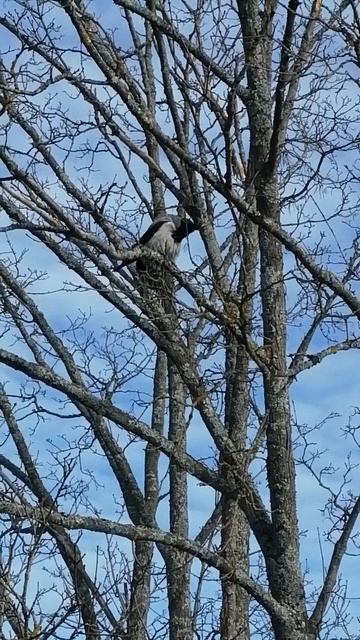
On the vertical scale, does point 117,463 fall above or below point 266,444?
above

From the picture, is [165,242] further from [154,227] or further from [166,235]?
[154,227]

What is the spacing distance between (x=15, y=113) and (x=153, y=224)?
2.11 m

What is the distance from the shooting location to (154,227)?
9.14 m

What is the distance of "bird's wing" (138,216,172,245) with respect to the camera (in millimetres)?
8781

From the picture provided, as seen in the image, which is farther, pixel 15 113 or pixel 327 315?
pixel 15 113

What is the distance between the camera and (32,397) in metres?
8.94

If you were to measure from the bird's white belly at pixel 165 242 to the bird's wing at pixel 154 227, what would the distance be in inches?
1.9

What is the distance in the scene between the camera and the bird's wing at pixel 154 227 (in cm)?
878

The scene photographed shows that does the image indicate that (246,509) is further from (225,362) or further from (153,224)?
(153,224)

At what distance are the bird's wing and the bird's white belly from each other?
5 cm

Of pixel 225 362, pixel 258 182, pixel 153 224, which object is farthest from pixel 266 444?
pixel 153 224

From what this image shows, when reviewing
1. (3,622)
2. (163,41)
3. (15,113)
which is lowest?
(3,622)

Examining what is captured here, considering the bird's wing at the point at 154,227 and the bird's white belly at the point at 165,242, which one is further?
the bird's wing at the point at 154,227

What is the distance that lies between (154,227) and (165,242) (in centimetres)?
60
